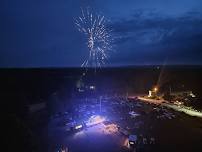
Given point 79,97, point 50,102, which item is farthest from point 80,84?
point 50,102

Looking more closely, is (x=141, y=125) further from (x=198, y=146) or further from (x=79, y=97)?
(x=79, y=97)

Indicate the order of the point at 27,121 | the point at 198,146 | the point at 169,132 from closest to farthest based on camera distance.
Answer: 1. the point at 198,146
2. the point at 169,132
3. the point at 27,121

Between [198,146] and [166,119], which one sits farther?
[166,119]

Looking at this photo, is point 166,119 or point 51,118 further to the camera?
point 51,118

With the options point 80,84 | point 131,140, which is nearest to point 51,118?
point 131,140

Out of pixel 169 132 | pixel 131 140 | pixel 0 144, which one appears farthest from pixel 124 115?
pixel 0 144

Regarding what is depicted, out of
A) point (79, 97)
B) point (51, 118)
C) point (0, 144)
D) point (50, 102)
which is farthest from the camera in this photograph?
point (79, 97)

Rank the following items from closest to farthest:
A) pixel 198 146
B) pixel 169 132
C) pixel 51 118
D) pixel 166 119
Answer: pixel 198 146, pixel 169 132, pixel 166 119, pixel 51 118

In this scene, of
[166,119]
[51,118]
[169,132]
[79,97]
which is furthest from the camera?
[79,97]

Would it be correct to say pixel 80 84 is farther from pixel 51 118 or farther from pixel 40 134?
pixel 40 134
